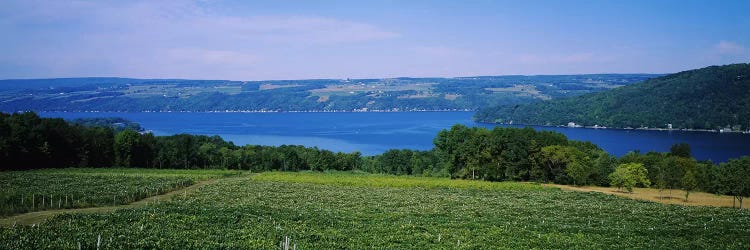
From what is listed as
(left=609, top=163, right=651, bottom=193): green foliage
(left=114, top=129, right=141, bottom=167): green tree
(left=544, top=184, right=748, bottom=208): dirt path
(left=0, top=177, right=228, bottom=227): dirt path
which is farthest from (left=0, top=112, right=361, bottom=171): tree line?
(left=544, top=184, right=748, bottom=208): dirt path

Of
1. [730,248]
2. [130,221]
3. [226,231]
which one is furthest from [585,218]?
[130,221]

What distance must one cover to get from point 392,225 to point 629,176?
3961 cm

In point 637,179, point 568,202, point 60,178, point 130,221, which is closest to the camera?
point 130,221

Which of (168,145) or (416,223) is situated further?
(168,145)

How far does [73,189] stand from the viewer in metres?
46.8

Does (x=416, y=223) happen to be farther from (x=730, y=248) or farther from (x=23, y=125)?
(x=23, y=125)

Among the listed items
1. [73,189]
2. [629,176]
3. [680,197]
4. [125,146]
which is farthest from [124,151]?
[680,197]

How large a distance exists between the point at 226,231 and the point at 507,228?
1501cm

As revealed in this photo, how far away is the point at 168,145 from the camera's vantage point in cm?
9125

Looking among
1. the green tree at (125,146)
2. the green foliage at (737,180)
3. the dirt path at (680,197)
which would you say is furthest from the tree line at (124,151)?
the green foliage at (737,180)

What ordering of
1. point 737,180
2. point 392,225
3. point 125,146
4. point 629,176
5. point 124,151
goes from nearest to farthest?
point 392,225 < point 737,180 < point 629,176 < point 125,146 < point 124,151

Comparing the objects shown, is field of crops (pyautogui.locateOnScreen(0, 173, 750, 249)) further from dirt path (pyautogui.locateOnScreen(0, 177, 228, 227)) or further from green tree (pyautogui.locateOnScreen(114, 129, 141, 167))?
green tree (pyautogui.locateOnScreen(114, 129, 141, 167))

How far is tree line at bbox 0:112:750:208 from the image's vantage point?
60.2 meters

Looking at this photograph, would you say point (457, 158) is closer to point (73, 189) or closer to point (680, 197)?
point (680, 197)
